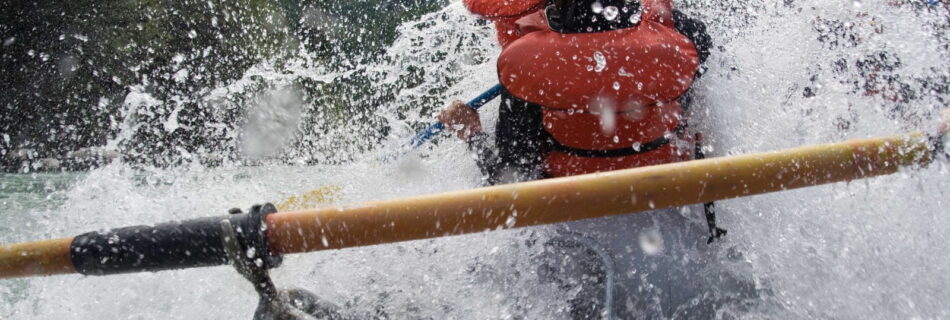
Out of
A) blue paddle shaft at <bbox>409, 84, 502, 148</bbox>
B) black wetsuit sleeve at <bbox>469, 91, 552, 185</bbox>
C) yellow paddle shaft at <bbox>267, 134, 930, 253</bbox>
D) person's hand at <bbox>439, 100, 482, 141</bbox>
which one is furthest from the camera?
blue paddle shaft at <bbox>409, 84, 502, 148</bbox>

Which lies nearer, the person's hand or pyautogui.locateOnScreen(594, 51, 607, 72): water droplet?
pyautogui.locateOnScreen(594, 51, 607, 72): water droplet

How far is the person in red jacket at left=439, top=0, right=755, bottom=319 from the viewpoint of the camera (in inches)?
60.2

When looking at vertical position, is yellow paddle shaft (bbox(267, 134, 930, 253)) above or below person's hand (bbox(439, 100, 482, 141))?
above

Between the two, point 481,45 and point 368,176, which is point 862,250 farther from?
point 481,45

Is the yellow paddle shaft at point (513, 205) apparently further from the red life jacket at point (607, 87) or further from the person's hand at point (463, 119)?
the person's hand at point (463, 119)

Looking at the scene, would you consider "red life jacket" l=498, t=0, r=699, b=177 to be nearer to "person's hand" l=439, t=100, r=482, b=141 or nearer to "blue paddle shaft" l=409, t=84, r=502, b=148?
"person's hand" l=439, t=100, r=482, b=141

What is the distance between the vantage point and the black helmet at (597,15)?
157cm

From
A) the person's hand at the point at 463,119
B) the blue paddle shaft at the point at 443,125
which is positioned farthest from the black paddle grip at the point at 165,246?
the blue paddle shaft at the point at 443,125

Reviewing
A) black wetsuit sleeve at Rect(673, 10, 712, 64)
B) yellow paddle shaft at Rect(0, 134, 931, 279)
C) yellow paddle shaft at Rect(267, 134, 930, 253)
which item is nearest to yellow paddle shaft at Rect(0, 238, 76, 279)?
yellow paddle shaft at Rect(0, 134, 931, 279)

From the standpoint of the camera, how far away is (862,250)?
1.61m

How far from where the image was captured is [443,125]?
2650 mm

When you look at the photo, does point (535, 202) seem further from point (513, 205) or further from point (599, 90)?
point (599, 90)

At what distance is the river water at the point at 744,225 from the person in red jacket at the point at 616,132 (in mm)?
66

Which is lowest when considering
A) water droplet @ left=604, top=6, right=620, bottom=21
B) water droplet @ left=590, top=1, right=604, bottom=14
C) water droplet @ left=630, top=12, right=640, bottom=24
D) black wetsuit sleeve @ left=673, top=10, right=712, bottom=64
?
black wetsuit sleeve @ left=673, top=10, right=712, bottom=64
